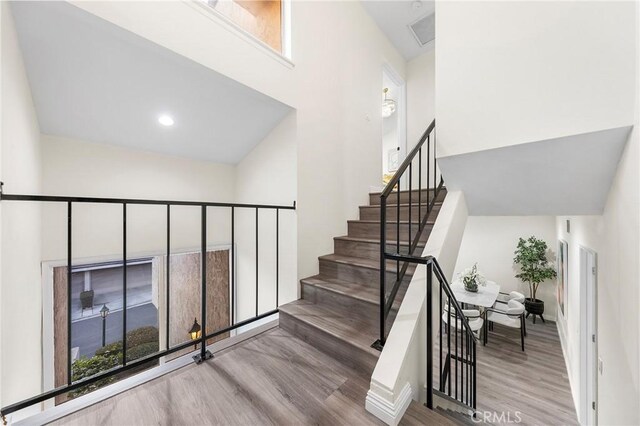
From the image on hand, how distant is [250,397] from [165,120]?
2215 millimetres

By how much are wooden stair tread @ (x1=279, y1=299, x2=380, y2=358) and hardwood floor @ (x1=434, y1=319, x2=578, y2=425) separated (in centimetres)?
157

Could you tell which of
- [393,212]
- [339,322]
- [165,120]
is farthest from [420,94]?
[339,322]

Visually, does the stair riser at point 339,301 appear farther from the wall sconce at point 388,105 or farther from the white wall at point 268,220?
the wall sconce at point 388,105

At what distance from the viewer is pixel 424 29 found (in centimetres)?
377

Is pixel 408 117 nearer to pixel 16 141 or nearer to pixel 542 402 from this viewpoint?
pixel 542 402

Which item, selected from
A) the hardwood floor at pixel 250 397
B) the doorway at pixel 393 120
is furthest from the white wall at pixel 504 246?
the hardwood floor at pixel 250 397

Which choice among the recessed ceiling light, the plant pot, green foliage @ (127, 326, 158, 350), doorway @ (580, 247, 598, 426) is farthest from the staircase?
the plant pot

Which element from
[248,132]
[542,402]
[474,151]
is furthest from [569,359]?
[248,132]

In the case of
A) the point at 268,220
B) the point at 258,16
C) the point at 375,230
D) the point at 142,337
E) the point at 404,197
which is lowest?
the point at 142,337

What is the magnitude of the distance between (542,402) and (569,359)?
3.54 feet

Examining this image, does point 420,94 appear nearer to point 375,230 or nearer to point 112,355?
point 375,230

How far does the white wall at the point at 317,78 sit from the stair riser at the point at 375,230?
0.49 feet

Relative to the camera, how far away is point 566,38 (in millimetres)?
1272

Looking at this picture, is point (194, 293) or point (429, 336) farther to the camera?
point (194, 293)
